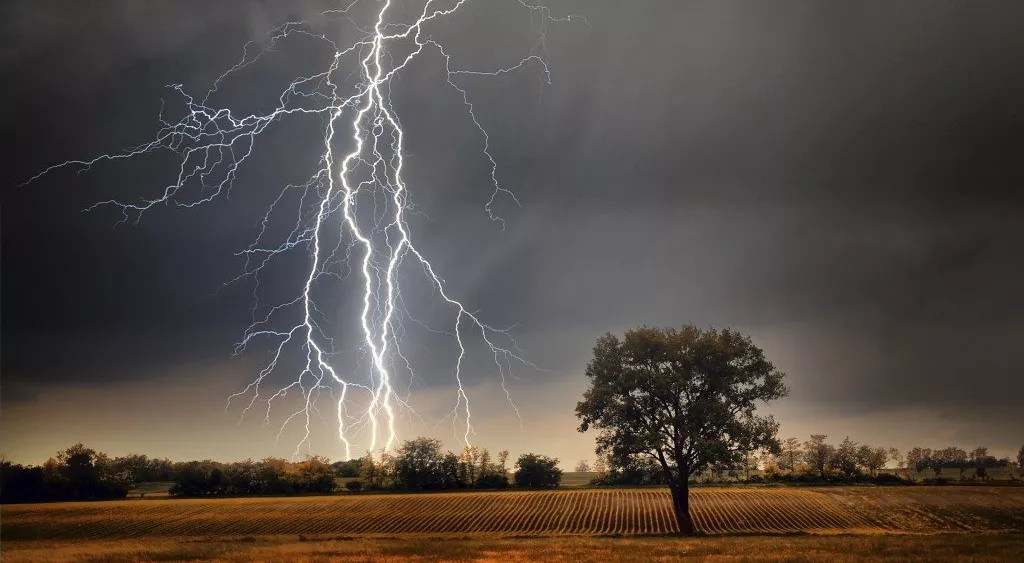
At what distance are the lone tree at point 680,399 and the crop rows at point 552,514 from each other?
509 cm

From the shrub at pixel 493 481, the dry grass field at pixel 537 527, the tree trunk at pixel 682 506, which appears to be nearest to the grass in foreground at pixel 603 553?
the dry grass field at pixel 537 527

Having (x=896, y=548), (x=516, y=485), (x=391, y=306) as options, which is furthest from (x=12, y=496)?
(x=896, y=548)

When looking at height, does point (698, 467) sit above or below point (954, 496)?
above

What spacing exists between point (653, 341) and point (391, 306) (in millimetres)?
15101

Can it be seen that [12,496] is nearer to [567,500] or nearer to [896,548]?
[567,500]

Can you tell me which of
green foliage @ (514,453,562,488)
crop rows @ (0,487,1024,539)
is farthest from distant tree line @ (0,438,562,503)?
crop rows @ (0,487,1024,539)

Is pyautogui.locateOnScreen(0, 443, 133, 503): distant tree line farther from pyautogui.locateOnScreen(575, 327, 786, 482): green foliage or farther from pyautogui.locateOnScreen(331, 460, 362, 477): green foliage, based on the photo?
pyautogui.locateOnScreen(575, 327, 786, 482): green foliage

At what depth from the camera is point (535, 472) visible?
70000 millimetres

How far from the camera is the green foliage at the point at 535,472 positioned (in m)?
69.8

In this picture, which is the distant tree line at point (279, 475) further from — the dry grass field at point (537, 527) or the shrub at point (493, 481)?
the dry grass field at point (537, 527)

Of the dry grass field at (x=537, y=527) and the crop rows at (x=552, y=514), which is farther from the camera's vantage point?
the crop rows at (x=552, y=514)

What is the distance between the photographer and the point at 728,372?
29859 millimetres

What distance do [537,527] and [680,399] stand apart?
1222 cm

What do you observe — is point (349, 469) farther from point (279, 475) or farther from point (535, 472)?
point (535, 472)
